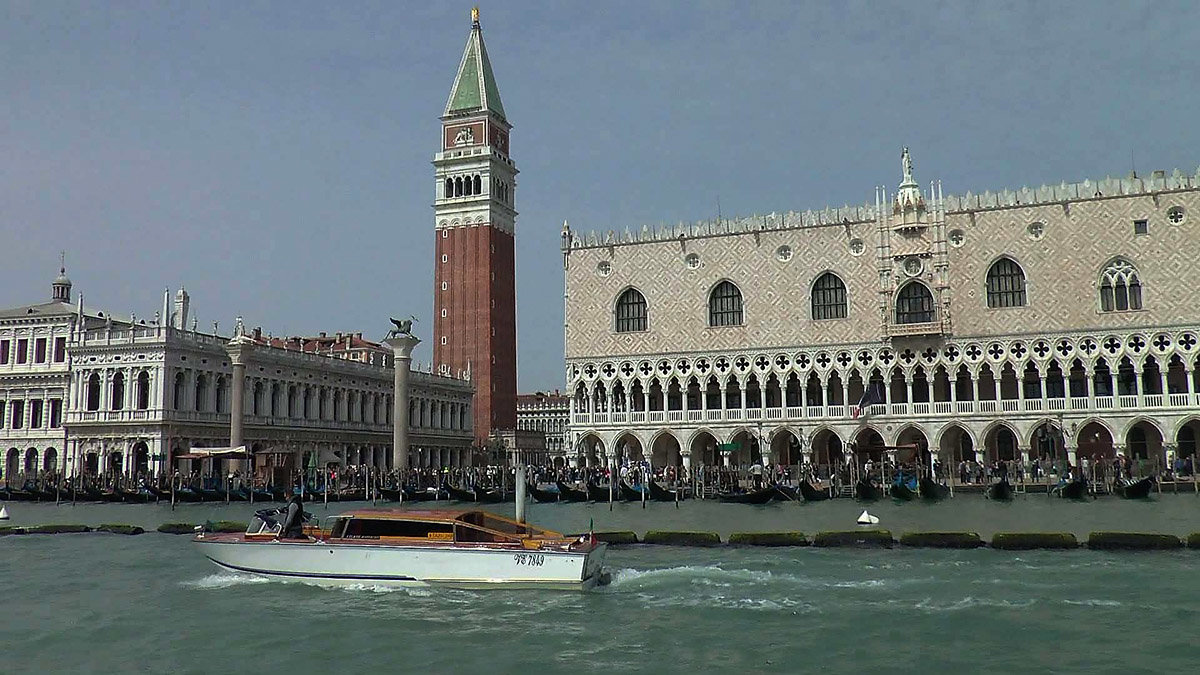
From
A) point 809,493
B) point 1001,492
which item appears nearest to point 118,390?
point 809,493

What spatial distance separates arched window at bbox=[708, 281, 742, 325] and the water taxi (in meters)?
27.8

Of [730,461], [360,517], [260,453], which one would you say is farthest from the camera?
[730,461]

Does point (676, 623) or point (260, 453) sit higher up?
point (260, 453)

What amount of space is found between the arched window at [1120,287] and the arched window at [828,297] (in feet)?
28.7

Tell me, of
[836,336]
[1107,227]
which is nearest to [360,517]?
[836,336]

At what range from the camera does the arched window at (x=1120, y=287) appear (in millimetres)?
36250

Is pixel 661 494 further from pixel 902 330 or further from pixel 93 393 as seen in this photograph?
pixel 93 393

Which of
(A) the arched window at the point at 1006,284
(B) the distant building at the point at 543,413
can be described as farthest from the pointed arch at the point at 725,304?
(B) the distant building at the point at 543,413

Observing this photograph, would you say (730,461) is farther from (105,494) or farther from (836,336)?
(105,494)

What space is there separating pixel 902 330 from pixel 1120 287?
7239 mm

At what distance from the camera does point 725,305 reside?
4197 centimetres

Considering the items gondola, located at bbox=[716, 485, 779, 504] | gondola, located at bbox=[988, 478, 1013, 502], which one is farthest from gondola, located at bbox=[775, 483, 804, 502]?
gondola, located at bbox=[988, 478, 1013, 502]

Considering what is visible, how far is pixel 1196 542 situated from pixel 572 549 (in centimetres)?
1037

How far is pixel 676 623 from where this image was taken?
37.9ft
